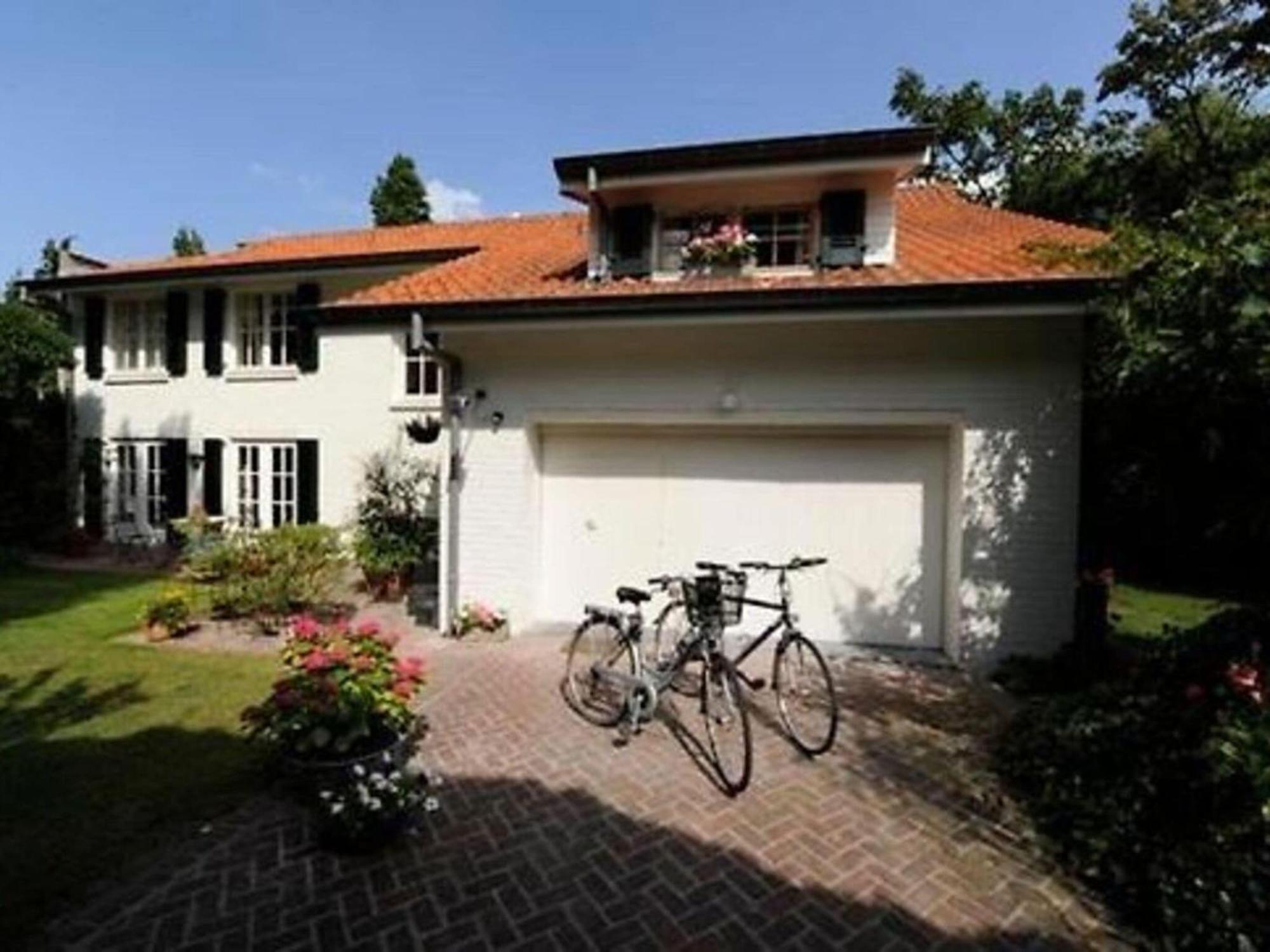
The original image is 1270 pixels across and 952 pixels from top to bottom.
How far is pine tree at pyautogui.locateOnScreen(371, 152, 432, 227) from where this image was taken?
19.7 meters

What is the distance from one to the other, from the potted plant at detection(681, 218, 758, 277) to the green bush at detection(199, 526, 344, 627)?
592cm

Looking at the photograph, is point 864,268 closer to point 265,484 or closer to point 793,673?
point 793,673

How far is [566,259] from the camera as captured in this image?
10250 mm

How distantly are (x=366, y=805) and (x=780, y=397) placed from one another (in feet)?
18.0

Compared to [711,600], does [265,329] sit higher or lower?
higher

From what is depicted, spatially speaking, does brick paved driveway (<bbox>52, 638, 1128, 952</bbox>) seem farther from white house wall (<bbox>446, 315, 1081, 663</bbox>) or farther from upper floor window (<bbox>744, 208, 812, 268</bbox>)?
upper floor window (<bbox>744, 208, 812, 268</bbox>)

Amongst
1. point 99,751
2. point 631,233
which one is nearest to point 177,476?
point 99,751

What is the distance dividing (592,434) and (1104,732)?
18.6 feet

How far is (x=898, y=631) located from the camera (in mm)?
7598

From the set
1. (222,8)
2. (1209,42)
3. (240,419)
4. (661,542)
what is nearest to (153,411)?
(240,419)

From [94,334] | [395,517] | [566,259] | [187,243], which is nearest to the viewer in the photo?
[566,259]

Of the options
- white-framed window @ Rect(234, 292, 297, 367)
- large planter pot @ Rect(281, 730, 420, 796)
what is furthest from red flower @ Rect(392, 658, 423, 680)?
white-framed window @ Rect(234, 292, 297, 367)

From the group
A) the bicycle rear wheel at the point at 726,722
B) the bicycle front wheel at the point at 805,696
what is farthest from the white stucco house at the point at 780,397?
the bicycle rear wheel at the point at 726,722

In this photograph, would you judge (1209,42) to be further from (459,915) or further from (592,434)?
(459,915)
